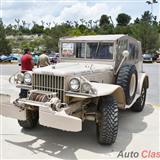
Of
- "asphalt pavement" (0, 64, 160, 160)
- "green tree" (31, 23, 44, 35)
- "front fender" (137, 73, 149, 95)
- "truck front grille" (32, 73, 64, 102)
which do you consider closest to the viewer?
"asphalt pavement" (0, 64, 160, 160)

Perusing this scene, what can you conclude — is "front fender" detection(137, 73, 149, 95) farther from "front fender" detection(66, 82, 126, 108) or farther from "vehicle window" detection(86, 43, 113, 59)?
"front fender" detection(66, 82, 126, 108)

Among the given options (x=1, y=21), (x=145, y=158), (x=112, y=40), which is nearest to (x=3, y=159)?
(x=145, y=158)

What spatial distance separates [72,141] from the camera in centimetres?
551

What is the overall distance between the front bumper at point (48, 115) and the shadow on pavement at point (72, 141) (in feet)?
1.78

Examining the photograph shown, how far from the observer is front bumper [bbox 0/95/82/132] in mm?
4531

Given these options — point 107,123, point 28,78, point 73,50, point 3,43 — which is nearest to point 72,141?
point 107,123

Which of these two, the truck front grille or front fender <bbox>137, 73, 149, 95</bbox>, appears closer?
the truck front grille

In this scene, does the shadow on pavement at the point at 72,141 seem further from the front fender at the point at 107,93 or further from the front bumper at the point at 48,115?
the front fender at the point at 107,93

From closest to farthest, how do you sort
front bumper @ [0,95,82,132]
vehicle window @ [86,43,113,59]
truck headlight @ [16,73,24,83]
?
front bumper @ [0,95,82,132]
truck headlight @ [16,73,24,83]
vehicle window @ [86,43,113,59]

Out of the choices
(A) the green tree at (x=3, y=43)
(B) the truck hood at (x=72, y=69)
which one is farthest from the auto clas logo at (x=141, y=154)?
(A) the green tree at (x=3, y=43)

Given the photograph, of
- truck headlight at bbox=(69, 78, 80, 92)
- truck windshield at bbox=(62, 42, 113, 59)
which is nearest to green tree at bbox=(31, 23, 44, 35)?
truck windshield at bbox=(62, 42, 113, 59)

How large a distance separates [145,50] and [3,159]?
126 ft

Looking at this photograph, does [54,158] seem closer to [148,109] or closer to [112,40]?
→ [112,40]

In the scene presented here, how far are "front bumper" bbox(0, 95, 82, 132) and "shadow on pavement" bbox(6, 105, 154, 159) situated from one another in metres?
Answer: 0.54
